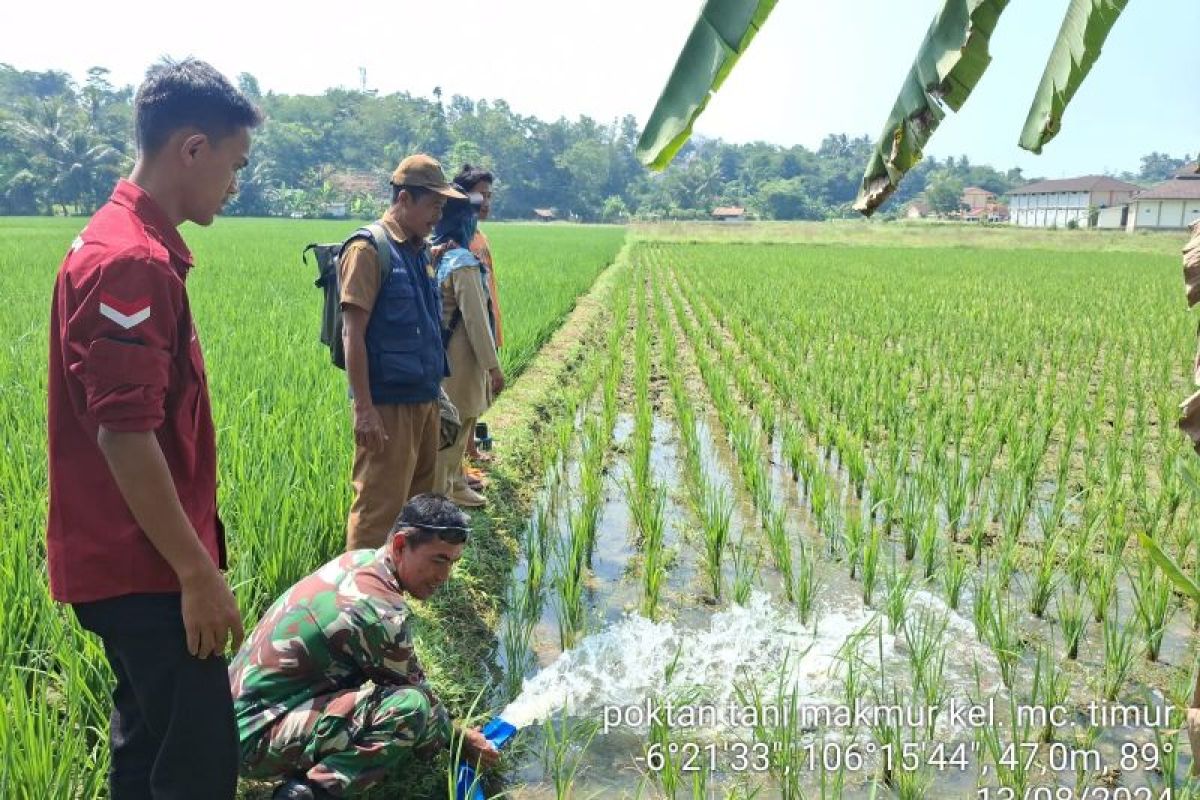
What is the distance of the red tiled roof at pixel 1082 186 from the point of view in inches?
1962

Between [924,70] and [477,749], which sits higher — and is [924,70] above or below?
above

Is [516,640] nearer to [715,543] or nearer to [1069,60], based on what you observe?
[715,543]

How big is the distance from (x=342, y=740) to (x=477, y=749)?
1.01ft

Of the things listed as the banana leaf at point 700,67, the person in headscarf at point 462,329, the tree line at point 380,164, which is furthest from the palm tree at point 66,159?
the banana leaf at point 700,67

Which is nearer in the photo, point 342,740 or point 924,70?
point 924,70

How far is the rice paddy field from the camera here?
6.89 feet

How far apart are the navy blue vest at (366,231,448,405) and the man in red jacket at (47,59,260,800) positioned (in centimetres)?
119

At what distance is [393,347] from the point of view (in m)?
2.72

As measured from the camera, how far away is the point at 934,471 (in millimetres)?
4016

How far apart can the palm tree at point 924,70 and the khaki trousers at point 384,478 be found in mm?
1772

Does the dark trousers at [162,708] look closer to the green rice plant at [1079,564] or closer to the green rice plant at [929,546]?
the green rice plant at [929,546]

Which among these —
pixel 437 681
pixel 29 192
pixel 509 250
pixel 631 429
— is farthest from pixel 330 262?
pixel 29 192

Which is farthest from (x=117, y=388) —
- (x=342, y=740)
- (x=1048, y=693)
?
(x=1048, y=693)

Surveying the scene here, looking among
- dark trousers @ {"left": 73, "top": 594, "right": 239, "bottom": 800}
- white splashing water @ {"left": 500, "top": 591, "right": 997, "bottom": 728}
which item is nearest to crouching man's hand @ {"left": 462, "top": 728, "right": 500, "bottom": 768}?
white splashing water @ {"left": 500, "top": 591, "right": 997, "bottom": 728}
